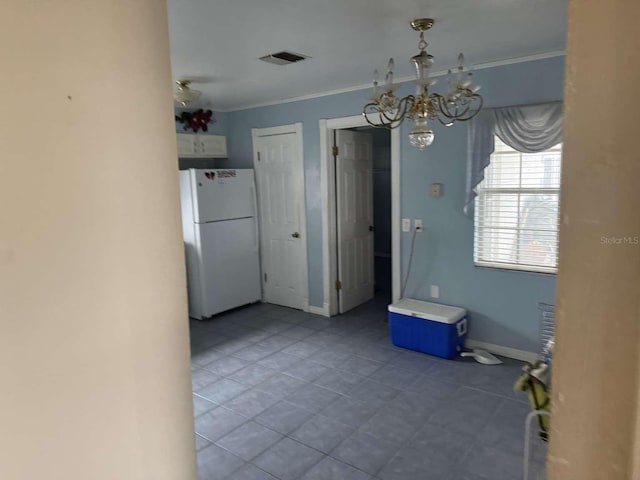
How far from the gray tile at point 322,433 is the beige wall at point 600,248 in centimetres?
218

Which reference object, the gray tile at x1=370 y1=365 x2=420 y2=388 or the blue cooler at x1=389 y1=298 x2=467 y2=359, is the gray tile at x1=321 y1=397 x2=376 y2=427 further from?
the blue cooler at x1=389 y1=298 x2=467 y2=359

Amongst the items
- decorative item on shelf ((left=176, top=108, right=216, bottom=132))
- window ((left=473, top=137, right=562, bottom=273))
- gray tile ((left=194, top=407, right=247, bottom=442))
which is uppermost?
decorative item on shelf ((left=176, top=108, right=216, bottom=132))

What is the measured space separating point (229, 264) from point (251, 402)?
218cm

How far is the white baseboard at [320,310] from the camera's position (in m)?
4.79

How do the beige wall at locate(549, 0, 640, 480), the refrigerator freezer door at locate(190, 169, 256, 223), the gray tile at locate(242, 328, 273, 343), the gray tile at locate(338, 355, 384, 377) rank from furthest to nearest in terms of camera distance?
the refrigerator freezer door at locate(190, 169, 256, 223) → the gray tile at locate(242, 328, 273, 343) → the gray tile at locate(338, 355, 384, 377) → the beige wall at locate(549, 0, 640, 480)

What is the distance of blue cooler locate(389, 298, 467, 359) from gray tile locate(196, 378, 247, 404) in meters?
1.46

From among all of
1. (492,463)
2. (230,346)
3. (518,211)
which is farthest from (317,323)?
(492,463)

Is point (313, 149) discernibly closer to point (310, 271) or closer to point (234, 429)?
point (310, 271)

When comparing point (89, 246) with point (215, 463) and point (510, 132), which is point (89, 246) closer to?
point (215, 463)

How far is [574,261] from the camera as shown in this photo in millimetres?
521

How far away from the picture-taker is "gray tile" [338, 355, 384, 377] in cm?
344

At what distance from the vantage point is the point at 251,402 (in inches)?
119

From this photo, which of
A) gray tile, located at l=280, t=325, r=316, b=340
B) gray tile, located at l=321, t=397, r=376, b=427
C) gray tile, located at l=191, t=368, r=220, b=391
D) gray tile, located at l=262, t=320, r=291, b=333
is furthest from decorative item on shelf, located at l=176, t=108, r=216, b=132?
gray tile, located at l=321, t=397, r=376, b=427

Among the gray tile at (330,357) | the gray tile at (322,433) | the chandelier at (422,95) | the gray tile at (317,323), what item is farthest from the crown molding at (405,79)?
the gray tile at (322,433)
